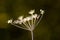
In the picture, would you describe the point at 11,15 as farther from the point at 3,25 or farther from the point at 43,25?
the point at 43,25

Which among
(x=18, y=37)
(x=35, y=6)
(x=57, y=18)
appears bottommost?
(x=18, y=37)

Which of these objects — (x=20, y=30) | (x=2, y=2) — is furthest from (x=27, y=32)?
(x=2, y=2)

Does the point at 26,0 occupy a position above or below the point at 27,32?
above

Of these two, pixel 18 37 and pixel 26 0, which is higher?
pixel 26 0

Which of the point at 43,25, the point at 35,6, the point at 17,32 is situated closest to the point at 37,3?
the point at 35,6

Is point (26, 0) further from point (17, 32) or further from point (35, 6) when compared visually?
point (17, 32)
